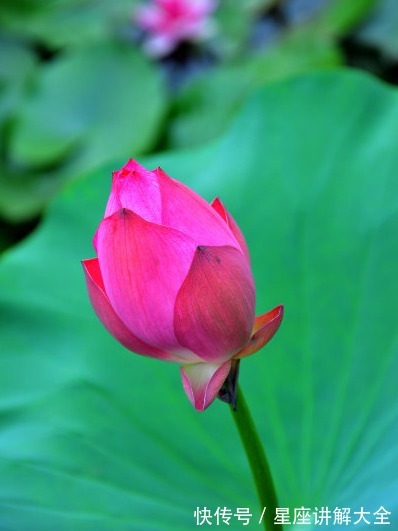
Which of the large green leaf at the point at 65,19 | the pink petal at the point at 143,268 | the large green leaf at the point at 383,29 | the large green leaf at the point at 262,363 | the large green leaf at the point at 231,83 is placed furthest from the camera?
the large green leaf at the point at 65,19

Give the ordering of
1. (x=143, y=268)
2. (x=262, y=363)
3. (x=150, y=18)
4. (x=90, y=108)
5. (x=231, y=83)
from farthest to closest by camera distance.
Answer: (x=150, y=18) < (x=90, y=108) < (x=231, y=83) < (x=262, y=363) < (x=143, y=268)

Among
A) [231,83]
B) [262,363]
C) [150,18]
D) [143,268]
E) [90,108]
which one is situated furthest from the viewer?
[150,18]

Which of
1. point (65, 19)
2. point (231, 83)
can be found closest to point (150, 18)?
point (65, 19)

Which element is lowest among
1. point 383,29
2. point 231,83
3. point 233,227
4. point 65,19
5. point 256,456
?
point 256,456

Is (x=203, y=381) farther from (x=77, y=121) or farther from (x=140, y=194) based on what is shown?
(x=77, y=121)

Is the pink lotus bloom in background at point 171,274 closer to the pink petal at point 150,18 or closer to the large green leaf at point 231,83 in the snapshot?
the large green leaf at point 231,83

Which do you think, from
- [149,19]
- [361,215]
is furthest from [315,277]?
[149,19]

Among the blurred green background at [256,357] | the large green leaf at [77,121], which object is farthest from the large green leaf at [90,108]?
the blurred green background at [256,357]

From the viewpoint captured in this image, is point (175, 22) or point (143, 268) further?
point (175, 22)

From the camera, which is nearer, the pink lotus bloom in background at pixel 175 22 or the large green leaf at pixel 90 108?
the large green leaf at pixel 90 108
